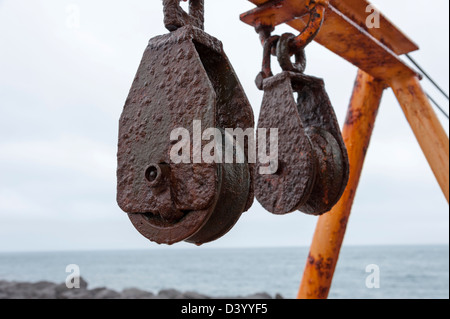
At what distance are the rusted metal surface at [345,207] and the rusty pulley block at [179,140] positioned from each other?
1.88 meters

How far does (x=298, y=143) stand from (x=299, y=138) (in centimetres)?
2

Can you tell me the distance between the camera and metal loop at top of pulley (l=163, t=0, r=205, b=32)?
118cm

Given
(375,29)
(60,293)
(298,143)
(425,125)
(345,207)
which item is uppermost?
(375,29)

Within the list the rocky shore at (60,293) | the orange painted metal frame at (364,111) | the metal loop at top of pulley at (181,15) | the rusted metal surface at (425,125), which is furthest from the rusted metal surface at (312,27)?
the rocky shore at (60,293)

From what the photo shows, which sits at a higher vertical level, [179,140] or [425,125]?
[425,125]

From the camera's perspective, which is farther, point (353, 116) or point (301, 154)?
point (353, 116)

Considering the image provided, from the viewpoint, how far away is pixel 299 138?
1.70 metres

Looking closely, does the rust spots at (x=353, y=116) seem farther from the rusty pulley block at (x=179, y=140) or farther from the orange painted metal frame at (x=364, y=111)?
the rusty pulley block at (x=179, y=140)

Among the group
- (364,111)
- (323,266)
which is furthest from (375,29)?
(323,266)

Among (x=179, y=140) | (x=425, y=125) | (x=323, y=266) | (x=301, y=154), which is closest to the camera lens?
(x=179, y=140)

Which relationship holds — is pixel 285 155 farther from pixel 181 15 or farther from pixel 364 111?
pixel 364 111

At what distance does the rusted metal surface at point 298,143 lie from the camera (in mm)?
1689

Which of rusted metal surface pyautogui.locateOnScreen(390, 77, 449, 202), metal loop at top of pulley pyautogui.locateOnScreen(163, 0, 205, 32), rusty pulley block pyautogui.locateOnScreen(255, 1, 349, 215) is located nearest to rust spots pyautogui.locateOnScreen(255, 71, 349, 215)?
rusty pulley block pyautogui.locateOnScreen(255, 1, 349, 215)
